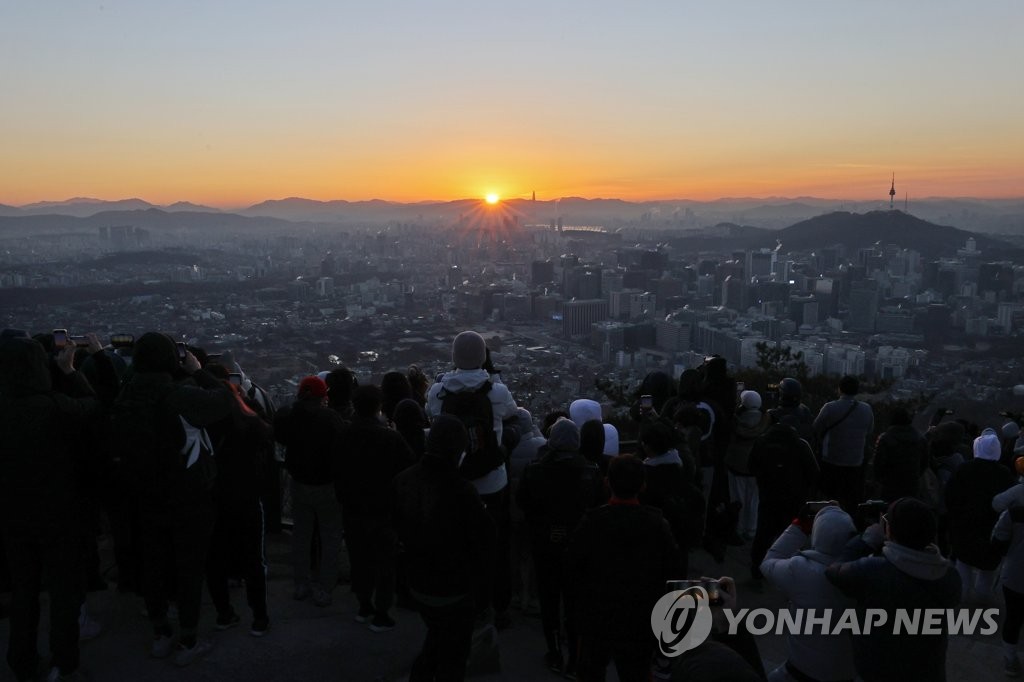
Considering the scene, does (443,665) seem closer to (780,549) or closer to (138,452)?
(780,549)

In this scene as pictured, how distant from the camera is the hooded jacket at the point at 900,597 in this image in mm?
2436

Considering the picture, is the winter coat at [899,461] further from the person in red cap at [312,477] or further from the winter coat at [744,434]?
the person in red cap at [312,477]

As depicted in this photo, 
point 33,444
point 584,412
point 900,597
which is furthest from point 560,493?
point 33,444

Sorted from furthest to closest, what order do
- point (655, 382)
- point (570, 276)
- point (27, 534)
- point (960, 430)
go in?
point (570, 276) < point (655, 382) < point (960, 430) < point (27, 534)

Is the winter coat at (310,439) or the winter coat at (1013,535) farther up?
the winter coat at (310,439)

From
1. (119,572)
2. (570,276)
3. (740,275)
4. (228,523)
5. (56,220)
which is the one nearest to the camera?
(228,523)

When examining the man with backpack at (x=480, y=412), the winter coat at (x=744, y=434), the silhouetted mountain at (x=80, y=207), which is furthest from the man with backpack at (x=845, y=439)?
the silhouetted mountain at (x=80, y=207)

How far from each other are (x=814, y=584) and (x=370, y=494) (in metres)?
2.17

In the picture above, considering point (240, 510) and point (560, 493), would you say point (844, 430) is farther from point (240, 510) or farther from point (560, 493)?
point (240, 510)

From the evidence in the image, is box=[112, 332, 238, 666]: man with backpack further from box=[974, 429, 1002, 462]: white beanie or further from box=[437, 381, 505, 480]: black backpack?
box=[974, 429, 1002, 462]: white beanie

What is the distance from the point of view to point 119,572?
4.31m

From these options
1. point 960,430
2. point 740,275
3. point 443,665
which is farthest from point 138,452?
point 740,275

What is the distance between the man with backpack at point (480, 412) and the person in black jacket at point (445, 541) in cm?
66

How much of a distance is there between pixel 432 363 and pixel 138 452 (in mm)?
14398
